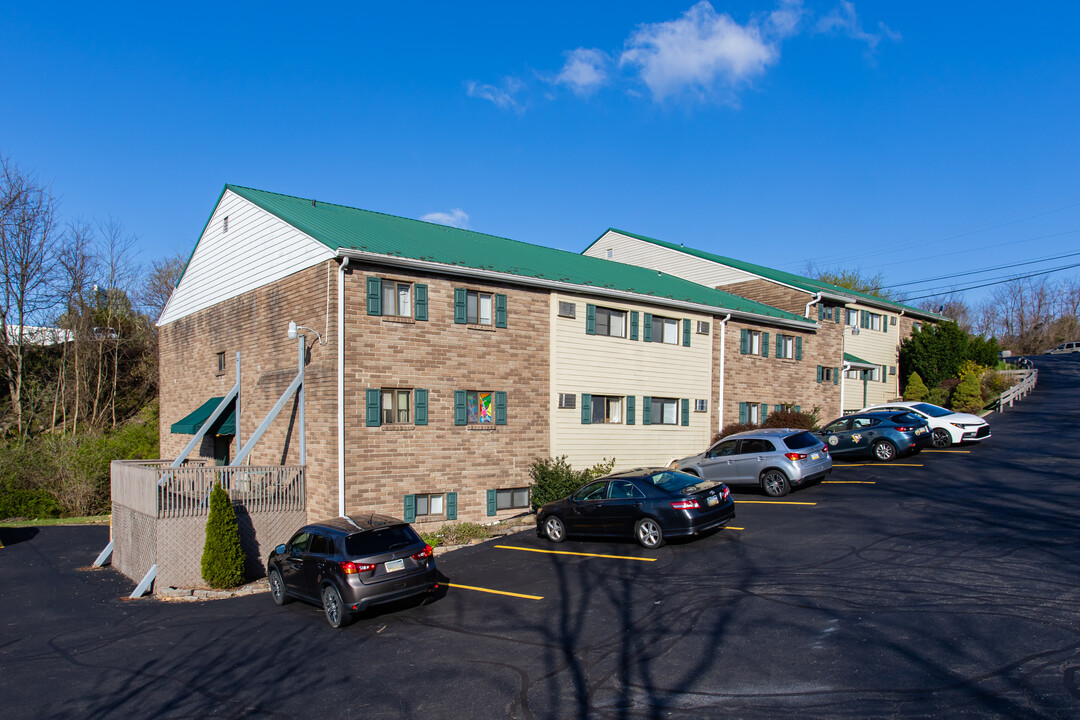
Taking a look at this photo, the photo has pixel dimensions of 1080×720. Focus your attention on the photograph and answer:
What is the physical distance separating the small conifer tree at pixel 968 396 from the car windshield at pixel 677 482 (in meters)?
27.5

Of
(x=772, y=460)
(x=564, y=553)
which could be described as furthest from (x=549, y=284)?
(x=564, y=553)

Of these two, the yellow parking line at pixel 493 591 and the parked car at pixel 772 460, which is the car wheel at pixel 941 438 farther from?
the yellow parking line at pixel 493 591

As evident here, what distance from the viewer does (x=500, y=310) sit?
2028 cm

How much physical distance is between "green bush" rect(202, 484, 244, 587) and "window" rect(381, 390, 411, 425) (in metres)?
4.21

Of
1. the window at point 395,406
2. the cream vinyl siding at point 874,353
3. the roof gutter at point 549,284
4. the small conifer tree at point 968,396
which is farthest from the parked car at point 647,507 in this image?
the small conifer tree at point 968,396

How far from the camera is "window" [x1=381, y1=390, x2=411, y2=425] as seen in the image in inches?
717

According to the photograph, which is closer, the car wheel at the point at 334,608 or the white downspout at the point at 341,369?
the car wheel at the point at 334,608

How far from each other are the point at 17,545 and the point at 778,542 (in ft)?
75.8

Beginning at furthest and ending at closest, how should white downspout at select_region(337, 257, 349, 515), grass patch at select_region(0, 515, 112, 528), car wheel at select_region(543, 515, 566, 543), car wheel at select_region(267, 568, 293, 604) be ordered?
1. grass patch at select_region(0, 515, 112, 528)
2. white downspout at select_region(337, 257, 349, 515)
3. car wheel at select_region(543, 515, 566, 543)
4. car wheel at select_region(267, 568, 293, 604)

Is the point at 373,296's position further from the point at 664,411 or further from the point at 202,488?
the point at 664,411

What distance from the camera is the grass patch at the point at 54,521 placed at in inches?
1052

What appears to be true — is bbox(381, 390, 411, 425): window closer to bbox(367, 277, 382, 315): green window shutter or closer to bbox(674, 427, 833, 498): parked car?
bbox(367, 277, 382, 315): green window shutter

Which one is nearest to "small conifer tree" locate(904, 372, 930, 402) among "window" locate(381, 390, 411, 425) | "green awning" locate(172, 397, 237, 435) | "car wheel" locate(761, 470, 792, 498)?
"car wheel" locate(761, 470, 792, 498)

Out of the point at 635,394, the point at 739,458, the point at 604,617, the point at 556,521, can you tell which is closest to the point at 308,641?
the point at 604,617
